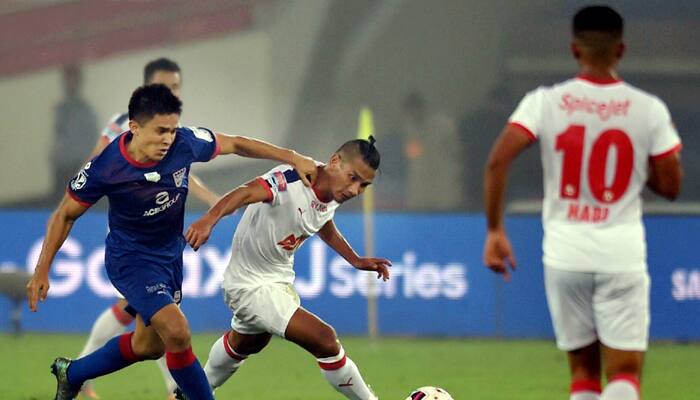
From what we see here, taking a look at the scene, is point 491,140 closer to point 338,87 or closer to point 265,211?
point 338,87

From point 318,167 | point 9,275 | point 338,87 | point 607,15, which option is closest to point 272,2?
point 338,87

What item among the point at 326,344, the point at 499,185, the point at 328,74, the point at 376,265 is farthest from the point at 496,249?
the point at 328,74

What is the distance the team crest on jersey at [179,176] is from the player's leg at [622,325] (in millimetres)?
2309

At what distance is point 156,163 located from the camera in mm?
6777

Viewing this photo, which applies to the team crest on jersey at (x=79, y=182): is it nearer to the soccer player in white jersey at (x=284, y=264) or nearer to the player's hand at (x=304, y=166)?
the soccer player in white jersey at (x=284, y=264)

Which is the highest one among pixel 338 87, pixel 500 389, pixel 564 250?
pixel 338 87

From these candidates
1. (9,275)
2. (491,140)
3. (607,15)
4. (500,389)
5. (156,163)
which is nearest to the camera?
(607,15)

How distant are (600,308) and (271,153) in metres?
2.17

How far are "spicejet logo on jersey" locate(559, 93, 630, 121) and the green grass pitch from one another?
3552mm

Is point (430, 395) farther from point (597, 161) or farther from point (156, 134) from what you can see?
point (597, 161)

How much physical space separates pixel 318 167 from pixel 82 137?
6957mm

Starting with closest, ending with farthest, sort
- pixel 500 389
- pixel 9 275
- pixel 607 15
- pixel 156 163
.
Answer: pixel 607 15 < pixel 156 163 < pixel 500 389 < pixel 9 275

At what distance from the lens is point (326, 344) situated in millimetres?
6930

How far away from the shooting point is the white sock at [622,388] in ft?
17.3
